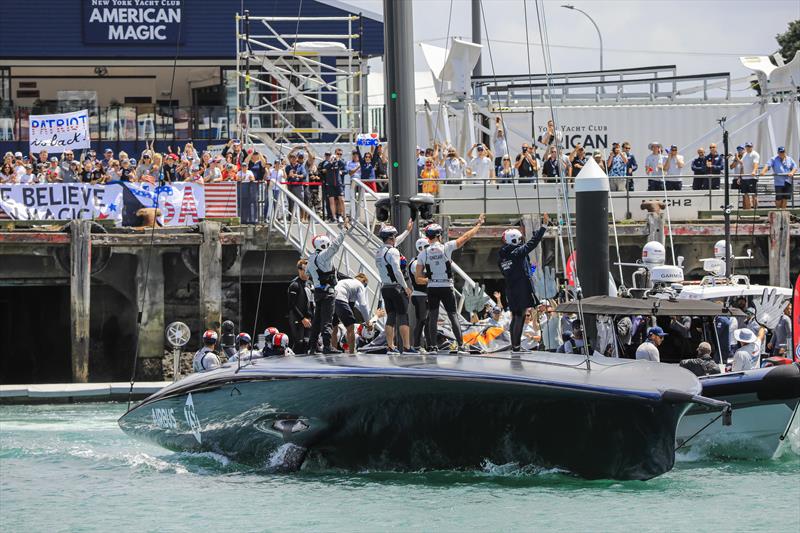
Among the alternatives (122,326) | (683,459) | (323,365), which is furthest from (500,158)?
(323,365)

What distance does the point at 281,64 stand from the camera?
3475 centimetres

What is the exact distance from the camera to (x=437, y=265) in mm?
14438

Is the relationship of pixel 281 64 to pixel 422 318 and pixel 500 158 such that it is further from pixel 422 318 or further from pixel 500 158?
pixel 422 318

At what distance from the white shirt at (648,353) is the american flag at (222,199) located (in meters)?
11.6

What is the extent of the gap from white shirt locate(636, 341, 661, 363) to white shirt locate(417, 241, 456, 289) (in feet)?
8.32

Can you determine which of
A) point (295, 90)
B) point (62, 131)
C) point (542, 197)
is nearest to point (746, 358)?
point (542, 197)

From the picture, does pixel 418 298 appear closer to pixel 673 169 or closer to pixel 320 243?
pixel 320 243

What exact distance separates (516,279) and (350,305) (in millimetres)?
2040

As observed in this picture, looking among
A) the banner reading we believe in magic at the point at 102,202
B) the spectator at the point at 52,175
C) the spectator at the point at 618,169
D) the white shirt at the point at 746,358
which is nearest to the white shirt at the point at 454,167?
the spectator at the point at 618,169

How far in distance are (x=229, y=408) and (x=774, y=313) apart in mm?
7345

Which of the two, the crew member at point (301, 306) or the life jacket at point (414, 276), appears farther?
the crew member at point (301, 306)

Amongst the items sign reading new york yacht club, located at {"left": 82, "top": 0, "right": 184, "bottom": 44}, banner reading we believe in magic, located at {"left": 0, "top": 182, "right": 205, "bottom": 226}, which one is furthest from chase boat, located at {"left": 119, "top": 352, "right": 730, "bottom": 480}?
sign reading new york yacht club, located at {"left": 82, "top": 0, "right": 184, "bottom": 44}

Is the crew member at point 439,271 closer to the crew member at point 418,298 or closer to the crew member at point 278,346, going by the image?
the crew member at point 418,298

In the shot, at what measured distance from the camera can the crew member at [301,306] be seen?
16797 millimetres
